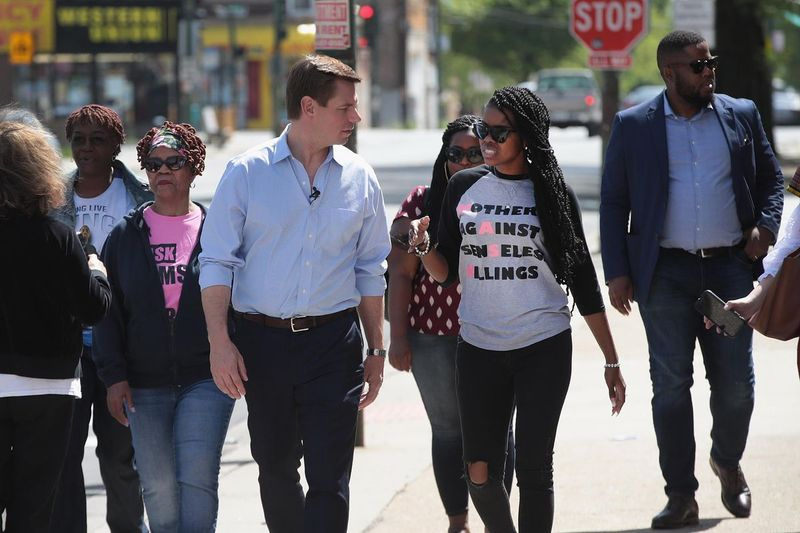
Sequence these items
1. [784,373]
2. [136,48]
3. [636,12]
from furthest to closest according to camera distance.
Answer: [136,48] → [636,12] → [784,373]

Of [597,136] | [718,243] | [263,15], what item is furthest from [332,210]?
[263,15]

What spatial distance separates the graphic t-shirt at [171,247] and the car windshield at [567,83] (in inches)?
1602

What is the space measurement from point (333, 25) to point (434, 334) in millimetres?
2605

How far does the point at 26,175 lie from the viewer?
4559 millimetres

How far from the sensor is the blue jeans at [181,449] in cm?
509

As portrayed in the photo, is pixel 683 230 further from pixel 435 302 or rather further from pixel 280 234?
pixel 280 234

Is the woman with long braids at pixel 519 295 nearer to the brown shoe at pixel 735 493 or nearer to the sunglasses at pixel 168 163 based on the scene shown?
the sunglasses at pixel 168 163

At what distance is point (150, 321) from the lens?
5168 mm

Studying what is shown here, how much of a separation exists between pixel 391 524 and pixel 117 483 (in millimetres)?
1277

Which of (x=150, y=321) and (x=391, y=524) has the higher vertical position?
(x=150, y=321)

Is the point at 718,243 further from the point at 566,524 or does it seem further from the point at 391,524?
the point at 391,524

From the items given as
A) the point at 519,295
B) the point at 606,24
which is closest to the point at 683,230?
the point at 519,295

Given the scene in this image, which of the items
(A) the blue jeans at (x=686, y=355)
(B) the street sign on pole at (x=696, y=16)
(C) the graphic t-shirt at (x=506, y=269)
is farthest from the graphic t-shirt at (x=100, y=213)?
(B) the street sign on pole at (x=696, y=16)

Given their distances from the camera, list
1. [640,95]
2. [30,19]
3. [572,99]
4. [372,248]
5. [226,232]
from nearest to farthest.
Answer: [226,232] < [372,248] < [572,99] < [30,19] < [640,95]
